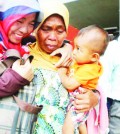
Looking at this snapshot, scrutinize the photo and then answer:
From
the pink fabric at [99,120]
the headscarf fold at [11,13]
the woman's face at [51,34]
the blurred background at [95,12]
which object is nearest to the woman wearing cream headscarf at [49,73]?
the woman's face at [51,34]

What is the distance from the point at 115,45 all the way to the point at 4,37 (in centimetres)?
119

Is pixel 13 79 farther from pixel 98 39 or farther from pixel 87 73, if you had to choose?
pixel 98 39

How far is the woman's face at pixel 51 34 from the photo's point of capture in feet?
6.83

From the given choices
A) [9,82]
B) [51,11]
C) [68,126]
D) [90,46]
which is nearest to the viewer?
[9,82]

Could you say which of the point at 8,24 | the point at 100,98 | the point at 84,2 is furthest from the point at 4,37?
the point at 84,2

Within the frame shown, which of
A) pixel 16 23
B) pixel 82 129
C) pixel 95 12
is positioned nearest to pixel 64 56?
pixel 16 23

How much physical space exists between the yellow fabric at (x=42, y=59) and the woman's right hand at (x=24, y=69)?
25 centimetres

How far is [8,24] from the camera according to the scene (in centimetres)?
198

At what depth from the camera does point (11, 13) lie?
2029 mm

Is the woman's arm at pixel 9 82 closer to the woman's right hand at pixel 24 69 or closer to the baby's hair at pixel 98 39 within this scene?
the woman's right hand at pixel 24 69

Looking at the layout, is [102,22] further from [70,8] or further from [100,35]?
[100,35]

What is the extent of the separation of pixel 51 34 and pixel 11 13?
0.86ft

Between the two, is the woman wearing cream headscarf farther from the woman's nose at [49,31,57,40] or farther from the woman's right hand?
the woman's right hand

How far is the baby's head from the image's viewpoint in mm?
2004
